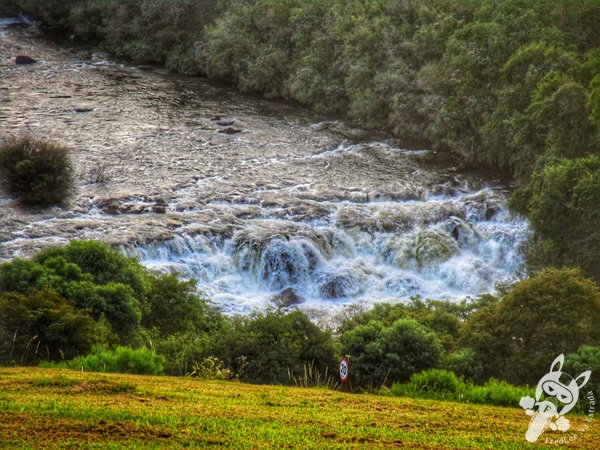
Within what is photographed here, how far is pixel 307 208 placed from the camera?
1091 inches

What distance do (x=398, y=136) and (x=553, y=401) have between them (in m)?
24.7

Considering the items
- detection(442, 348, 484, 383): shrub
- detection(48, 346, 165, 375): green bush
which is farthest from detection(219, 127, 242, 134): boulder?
detection(48, 346, 165, 375): green bush

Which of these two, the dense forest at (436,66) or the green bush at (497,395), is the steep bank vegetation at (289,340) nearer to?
the green bush at (497,395)

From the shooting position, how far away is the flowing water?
24.5 m

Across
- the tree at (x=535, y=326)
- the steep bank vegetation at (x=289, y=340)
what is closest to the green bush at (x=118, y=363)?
the steep bank vegetation at (x=289, y=340)

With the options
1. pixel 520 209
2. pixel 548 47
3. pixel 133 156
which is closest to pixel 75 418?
pixel 520 209

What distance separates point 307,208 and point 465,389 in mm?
14479

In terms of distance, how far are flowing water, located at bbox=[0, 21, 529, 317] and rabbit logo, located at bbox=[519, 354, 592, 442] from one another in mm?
9433

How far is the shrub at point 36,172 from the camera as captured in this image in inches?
1045

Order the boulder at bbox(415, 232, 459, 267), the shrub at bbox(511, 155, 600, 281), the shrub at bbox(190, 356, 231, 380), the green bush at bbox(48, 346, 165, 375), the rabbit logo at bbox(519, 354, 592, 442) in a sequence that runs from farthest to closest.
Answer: the boulder at bbox(415, 232, 459, 267) < the shrub at bbox(511, 155, 600, 281) < the shrub at bbox(190, 356, 231, 380) < the green bush at bbox(48, 346, 165, 375) < the rabbit logo at bbox(519, 354, 592, 442)

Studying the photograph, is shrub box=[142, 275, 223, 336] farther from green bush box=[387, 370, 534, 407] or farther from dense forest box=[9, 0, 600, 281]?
dense forest box=[9, 0, 600, 281]

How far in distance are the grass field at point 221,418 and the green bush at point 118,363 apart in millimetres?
1063

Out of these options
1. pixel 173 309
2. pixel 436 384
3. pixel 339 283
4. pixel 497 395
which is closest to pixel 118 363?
pixel 436 384

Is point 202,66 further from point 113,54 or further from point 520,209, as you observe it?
point 520,209
